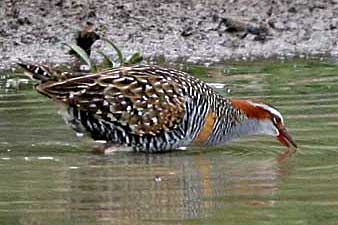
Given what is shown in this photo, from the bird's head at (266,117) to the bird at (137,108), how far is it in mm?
12

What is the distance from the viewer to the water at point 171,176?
7.00m

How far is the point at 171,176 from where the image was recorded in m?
8.33

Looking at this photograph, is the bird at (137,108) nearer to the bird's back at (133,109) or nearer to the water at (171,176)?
the bird's back at (133,109)

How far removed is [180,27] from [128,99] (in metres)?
6.58

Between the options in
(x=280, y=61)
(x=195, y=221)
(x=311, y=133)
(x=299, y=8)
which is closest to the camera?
(x=195, y=221)

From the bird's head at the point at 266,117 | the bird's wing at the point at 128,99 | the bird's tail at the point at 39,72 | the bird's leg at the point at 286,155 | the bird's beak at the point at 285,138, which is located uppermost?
the bird's tail at the point at 39,72

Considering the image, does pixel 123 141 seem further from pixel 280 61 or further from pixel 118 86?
pixel 280 61

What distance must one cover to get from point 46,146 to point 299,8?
7642 millimetres

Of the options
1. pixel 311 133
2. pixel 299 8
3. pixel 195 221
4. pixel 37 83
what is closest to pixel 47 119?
pixel 37 83

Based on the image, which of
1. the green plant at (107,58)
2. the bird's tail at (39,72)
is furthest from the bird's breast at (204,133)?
the green plant at (107,58)

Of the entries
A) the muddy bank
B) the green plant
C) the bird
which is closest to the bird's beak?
the bird

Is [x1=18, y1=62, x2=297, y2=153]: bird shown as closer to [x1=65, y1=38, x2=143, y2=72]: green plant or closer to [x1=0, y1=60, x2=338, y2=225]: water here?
[x1=0, y1=60, x2=338, y2=225]: water

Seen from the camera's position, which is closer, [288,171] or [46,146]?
[288,171]

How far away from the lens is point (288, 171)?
8352mm
